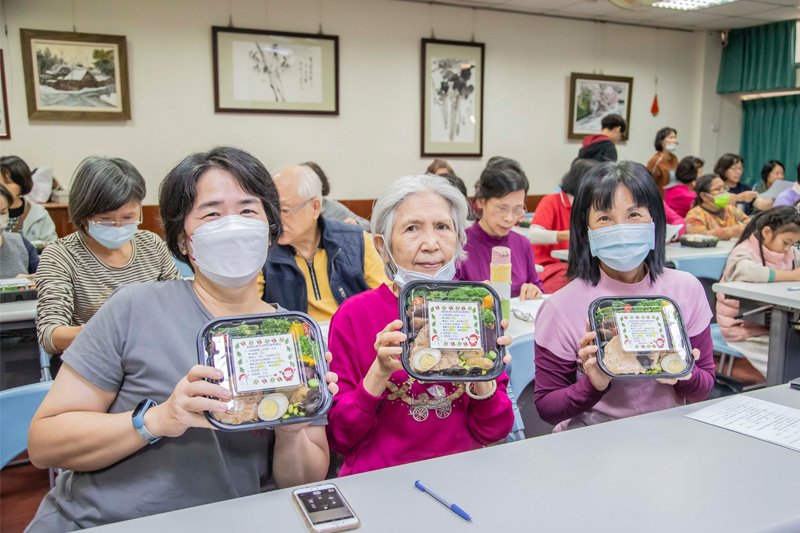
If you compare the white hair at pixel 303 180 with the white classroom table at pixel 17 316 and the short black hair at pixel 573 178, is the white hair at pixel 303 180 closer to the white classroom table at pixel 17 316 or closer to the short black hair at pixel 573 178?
the white classroom table at pixel 17 316

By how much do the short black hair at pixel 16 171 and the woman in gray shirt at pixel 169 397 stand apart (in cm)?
381

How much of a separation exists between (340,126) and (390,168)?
0.73 m

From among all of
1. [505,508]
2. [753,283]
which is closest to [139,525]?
[505,508]

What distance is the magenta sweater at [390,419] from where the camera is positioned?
55.8 inches

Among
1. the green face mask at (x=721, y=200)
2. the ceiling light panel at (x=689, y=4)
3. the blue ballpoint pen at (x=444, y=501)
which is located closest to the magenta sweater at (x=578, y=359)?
the blue ballpoint pen at (x=444, y=501)

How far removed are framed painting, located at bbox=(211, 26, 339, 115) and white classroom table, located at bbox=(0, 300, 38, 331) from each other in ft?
11.2

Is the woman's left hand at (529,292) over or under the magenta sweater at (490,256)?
under

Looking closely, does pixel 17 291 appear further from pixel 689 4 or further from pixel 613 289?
pixel 689 4

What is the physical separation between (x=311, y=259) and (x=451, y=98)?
4.65 metres

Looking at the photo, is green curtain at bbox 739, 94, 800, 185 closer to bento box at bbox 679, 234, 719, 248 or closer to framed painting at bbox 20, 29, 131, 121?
bento box at bbox 679, 234, 719, 248

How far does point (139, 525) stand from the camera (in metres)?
1.00

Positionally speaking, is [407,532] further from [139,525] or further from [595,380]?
[595,380]

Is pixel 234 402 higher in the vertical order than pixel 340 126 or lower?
lower

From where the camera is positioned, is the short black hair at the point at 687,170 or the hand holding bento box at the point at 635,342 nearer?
the hand holding bento box at the point at 635,342
